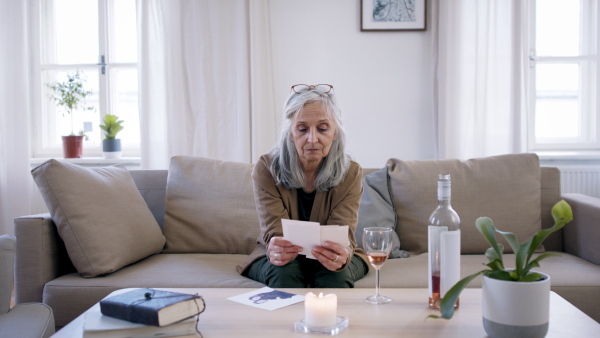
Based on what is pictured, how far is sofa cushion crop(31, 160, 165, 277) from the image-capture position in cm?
218

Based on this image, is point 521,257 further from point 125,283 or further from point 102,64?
point 102,64

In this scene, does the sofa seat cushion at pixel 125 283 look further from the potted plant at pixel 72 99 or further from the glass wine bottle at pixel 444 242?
the potted plant at pixel 72 99

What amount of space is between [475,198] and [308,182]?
33.6 inches

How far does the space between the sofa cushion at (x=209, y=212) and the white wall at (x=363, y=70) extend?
1210 mm

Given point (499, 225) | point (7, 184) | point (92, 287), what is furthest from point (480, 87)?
point (7, 184)

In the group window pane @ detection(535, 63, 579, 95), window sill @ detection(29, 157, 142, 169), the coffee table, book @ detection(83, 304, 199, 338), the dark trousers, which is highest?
window pane @ detection(535, 63, 579, 95)

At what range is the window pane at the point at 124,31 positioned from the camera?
4.01 metres

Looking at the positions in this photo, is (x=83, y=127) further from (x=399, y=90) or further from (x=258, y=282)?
(x=258, y=282)

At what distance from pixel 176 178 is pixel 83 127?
1708mm

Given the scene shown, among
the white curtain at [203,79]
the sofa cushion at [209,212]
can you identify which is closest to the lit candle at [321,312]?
the sofa cushion at [209,212]

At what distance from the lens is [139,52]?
3.69 meters

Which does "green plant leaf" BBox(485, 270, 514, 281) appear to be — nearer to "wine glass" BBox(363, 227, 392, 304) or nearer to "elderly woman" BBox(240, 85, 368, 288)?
"wine glass" BBox(363, 227, 392, 304)

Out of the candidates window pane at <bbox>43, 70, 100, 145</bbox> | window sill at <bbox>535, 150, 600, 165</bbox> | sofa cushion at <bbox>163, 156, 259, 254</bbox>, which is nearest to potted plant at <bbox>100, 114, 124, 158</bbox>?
window pane at <bbox>43, 70, 100, 145</bbox>

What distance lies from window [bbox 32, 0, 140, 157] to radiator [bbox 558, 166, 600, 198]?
9.57 ft
